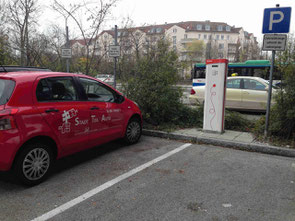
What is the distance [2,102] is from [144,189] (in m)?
2.28

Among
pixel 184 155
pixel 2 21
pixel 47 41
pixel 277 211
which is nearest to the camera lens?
pixel 277 211

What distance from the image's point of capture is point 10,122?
3299 millimetres

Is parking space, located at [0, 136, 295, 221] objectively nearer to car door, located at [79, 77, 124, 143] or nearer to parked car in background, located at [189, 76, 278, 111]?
car door, located at [79, 77, 124, 143]

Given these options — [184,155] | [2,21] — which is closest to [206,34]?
[2,21]

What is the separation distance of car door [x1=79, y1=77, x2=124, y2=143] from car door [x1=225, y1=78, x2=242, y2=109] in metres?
5.89

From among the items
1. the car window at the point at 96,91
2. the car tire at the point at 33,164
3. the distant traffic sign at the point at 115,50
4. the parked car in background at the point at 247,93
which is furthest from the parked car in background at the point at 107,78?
the car tire at the point at 33,164

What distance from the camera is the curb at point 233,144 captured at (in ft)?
17.2

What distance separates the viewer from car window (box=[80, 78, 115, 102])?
15.6ft

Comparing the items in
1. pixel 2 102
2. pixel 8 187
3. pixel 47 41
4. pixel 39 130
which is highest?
pixel 47 41

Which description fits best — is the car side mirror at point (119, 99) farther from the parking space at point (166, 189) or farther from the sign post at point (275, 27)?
the sign post at point (275, 27)

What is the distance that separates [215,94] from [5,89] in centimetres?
467

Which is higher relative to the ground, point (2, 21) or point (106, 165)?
point (2, 21)

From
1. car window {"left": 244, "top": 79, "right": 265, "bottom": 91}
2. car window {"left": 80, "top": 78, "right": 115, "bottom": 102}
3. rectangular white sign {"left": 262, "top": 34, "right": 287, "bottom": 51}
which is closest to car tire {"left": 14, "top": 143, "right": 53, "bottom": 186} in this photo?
car window {"left": 80, "top": 78, "right": 115, "bottom": 102}

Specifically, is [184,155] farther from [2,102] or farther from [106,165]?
[2,102]
